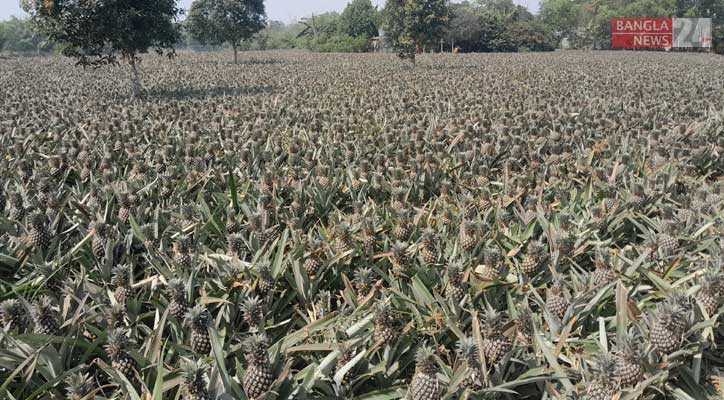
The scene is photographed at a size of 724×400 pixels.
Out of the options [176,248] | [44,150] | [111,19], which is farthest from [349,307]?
[111,19]

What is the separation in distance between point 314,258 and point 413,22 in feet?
66.8

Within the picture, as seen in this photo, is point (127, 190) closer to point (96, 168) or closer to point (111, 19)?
point (96, 168)

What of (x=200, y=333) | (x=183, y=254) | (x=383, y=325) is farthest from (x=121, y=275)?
(x=383, y=325)

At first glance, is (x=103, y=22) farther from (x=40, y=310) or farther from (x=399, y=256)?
(x=399, y=256)

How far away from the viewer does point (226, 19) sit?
26234mm

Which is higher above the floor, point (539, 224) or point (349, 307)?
point (539, 224)

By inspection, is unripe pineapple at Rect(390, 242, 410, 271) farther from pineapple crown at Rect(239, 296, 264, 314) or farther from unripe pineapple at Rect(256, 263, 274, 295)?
Answer: pineapple crown at Rect(239, 296, 264, 314)

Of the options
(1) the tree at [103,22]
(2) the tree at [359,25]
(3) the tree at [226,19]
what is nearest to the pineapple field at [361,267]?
(1) the tree at [103,22]

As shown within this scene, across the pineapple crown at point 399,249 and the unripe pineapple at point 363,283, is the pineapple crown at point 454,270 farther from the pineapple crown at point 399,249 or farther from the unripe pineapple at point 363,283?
the unripe pineapple at point 363,283

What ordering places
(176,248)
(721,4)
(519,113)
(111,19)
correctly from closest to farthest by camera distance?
1. (176,248)
2. (519,113)
3. (111,19)
4. (721,4)

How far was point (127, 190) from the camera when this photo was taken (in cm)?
424

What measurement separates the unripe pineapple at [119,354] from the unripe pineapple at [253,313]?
0.59m

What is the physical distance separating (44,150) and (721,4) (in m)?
86.2

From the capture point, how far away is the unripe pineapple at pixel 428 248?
11.0 feet
